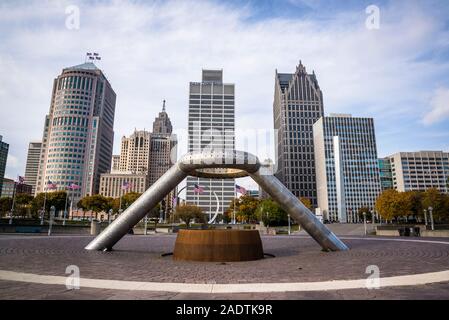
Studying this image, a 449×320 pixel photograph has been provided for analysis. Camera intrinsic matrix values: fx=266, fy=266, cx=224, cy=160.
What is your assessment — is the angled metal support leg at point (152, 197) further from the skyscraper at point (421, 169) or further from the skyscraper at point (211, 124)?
the skyscraper at point (421, 169)

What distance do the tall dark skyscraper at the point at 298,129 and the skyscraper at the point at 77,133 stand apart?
109m

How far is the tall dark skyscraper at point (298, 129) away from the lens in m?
147

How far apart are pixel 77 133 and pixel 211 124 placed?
7710 centimetres

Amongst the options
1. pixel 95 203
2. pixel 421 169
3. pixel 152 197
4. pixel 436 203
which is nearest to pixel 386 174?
pixel 421 169

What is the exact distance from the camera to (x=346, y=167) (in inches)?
5389

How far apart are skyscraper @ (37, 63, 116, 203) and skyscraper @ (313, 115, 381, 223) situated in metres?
128

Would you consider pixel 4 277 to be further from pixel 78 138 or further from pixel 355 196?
pixel 78 138

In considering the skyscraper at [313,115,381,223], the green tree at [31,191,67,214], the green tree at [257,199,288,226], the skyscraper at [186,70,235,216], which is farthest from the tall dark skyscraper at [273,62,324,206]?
the green tree at [31,191,67,214]

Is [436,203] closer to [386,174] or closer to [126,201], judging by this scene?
[126,201]

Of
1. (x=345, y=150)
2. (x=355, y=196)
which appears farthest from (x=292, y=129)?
(x=355, y=196)

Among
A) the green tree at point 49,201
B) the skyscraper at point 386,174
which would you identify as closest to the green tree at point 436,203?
the green tree at point 49,201

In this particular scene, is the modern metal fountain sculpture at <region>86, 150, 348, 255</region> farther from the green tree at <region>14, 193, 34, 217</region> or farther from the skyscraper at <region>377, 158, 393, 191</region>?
the skyscraper at <region>377, 158, 393, 191</region>
